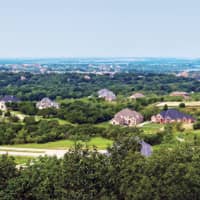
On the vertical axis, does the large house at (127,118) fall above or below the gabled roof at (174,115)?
below

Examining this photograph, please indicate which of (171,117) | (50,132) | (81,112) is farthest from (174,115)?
(50,132)

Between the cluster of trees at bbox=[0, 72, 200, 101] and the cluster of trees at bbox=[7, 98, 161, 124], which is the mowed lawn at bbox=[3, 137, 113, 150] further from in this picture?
the cluster of trees at bbox=[0, 72, 200, 101]

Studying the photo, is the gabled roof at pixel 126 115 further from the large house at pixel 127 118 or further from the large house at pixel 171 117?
the large house at pixel 171 117

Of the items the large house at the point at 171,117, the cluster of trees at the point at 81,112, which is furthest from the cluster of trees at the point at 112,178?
the cluster of trees at the point at 81,112

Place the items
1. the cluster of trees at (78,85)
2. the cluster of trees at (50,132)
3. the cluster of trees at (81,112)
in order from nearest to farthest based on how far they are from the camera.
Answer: the cluster of trees at (50,132), the cluster of trees at (81,112), the cluster of trees at (78,85)

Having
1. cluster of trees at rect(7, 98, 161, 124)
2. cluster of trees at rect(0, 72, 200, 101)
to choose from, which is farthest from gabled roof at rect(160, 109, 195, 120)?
cluster of trees at rect(0, 72, 200, 101)

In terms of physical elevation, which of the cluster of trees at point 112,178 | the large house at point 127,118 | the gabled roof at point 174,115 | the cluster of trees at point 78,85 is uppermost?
the cluster of trees at point 112,178
